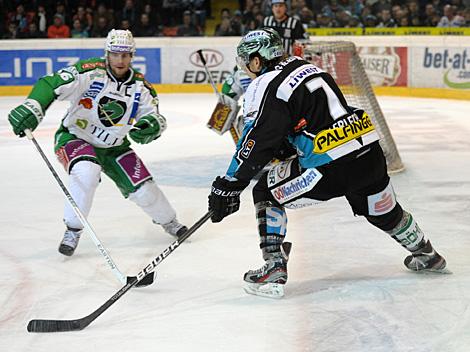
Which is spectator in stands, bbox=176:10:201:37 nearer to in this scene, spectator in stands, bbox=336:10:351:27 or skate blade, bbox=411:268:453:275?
spectator in stands, bbox=336:10:351:27

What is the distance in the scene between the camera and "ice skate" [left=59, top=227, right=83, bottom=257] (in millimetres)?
3977

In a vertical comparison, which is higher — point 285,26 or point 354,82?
point 285,26

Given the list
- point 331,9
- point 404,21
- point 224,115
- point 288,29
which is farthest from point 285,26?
point 331,9

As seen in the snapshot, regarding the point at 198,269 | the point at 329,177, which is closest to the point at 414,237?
the point at 329,177

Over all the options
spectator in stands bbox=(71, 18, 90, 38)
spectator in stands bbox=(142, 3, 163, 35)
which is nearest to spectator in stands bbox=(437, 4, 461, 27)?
spectator in stands bbox=(142, 3, 163, 35)

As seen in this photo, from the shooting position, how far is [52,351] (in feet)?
9.17

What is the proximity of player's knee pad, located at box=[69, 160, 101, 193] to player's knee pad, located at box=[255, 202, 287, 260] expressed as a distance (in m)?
0.96

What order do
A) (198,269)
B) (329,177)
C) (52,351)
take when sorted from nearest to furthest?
(52,351), (329,177), (198,269)

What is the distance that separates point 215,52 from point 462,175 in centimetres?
596

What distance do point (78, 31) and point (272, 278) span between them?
31.3 ft

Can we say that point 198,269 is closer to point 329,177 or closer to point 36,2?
point 329,177

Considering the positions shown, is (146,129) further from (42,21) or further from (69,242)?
(42,21)

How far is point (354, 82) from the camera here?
255 inches

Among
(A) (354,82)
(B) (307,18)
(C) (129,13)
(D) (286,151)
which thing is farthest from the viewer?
(C) (129,13)
